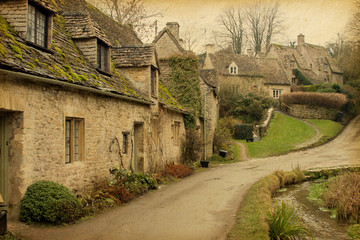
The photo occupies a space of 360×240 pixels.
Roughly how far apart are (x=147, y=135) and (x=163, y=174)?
2.13m

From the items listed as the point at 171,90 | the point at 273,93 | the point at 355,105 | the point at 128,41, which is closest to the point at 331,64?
the point at 273,93

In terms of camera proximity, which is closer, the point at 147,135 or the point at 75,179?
the point at 75,179

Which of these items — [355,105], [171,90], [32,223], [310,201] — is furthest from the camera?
[355,105]

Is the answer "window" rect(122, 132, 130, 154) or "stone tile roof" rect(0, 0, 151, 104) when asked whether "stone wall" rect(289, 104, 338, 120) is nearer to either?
"stone tile roof" rect(0, 0, 151, 104)

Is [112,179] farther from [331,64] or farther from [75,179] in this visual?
[331,64]

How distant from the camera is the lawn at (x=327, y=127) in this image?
35941mm

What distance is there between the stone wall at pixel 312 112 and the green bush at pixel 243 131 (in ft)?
36.5

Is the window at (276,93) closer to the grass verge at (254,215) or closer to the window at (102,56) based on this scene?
the grass verge at (254,215)

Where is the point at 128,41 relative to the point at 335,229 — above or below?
above

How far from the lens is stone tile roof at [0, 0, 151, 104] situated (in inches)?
330

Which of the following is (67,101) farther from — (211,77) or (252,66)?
(252,66)

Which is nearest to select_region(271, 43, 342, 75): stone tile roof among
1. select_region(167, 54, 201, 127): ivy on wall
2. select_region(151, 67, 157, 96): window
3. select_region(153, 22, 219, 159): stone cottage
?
select_region(153, 22, 219, 159): stone cottage

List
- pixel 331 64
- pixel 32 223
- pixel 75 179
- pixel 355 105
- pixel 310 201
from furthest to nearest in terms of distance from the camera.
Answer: pixel 331 64 < pixel 355 105 < pixel 310 201 < pixel 75 179 < pixel 32 223

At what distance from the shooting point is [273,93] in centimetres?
5369
